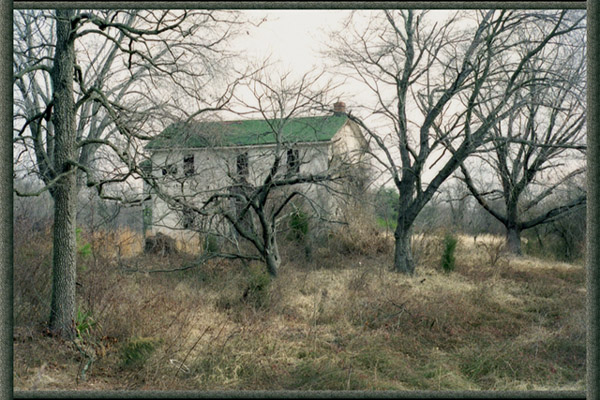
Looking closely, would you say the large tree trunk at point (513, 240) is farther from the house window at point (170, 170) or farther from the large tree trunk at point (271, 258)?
the house window at point (170, 170)

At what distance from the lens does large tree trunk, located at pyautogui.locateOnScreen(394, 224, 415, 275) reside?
39.2ft

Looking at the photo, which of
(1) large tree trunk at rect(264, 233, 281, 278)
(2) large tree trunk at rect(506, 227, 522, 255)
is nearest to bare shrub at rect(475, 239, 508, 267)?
(2) large tree trunk at rect(506, 227, 522, 255)

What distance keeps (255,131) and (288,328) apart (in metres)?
4.34

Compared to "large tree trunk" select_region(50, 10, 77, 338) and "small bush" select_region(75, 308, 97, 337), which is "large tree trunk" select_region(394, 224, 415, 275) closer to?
"small bush" select_region(75, 308, 97, 337)

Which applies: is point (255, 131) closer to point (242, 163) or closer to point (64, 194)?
point (242, 163)

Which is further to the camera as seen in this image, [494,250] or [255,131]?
[494,250]

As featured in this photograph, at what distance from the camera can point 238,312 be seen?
8.03 meters

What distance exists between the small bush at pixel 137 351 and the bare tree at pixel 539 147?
6.89m

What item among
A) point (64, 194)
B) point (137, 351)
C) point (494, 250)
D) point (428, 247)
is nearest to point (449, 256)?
point (428, 247)

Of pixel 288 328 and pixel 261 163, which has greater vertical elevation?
pixel 261 163

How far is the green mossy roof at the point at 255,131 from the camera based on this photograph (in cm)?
966

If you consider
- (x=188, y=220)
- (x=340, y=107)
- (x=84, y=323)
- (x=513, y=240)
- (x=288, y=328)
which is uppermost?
(x=340, y=107)

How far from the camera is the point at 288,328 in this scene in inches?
289

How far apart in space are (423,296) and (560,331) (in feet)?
8.73
